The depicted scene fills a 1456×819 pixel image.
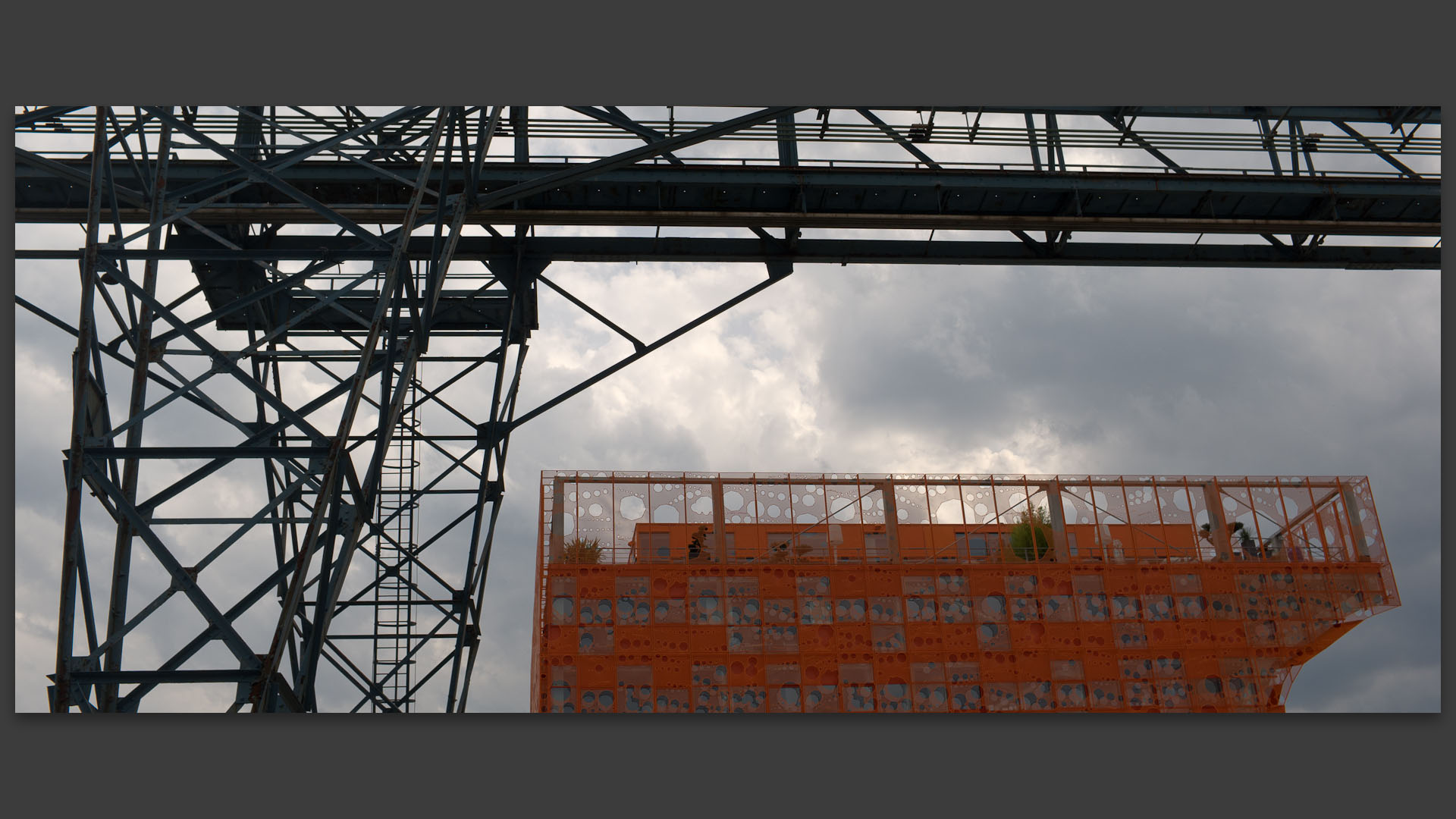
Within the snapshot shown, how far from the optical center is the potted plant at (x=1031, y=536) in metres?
35.3

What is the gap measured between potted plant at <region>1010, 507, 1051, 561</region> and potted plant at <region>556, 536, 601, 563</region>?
1147 centimetres

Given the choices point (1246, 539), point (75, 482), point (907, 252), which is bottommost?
point (75, 482)

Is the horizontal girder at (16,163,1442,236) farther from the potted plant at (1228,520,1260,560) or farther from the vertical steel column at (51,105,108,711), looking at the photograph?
the potted plant at (1228,520,1260,560)

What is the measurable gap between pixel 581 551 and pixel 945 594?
31.6 ft

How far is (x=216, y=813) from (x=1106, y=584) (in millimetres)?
27673

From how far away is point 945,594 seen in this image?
33875mm

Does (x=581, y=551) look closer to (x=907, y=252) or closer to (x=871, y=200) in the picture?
(x=907, y=252)

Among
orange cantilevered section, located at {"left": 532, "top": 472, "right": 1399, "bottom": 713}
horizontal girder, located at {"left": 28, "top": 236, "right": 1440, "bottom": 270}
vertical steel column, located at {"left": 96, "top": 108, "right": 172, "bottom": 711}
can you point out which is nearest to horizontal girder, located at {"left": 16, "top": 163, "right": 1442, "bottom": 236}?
horizontal girder, located at {"left": 28, "top": 236, "right": 1440, "bottom": 270}

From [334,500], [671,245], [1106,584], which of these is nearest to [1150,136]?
[671,245]

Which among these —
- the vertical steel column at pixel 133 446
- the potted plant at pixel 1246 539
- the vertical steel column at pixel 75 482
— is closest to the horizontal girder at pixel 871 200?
the vertical steel column at pixel 133 446

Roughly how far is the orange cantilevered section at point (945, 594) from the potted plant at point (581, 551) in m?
0.06

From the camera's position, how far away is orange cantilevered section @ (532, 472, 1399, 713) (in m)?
31.6

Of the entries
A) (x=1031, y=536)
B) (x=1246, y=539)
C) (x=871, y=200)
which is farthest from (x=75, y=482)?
(x=1246, y=539)

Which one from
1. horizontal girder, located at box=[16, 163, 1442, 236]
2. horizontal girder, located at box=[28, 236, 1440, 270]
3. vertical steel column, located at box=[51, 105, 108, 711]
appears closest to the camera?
vertical steel column, located at box=[51, 105, 108, 711]
